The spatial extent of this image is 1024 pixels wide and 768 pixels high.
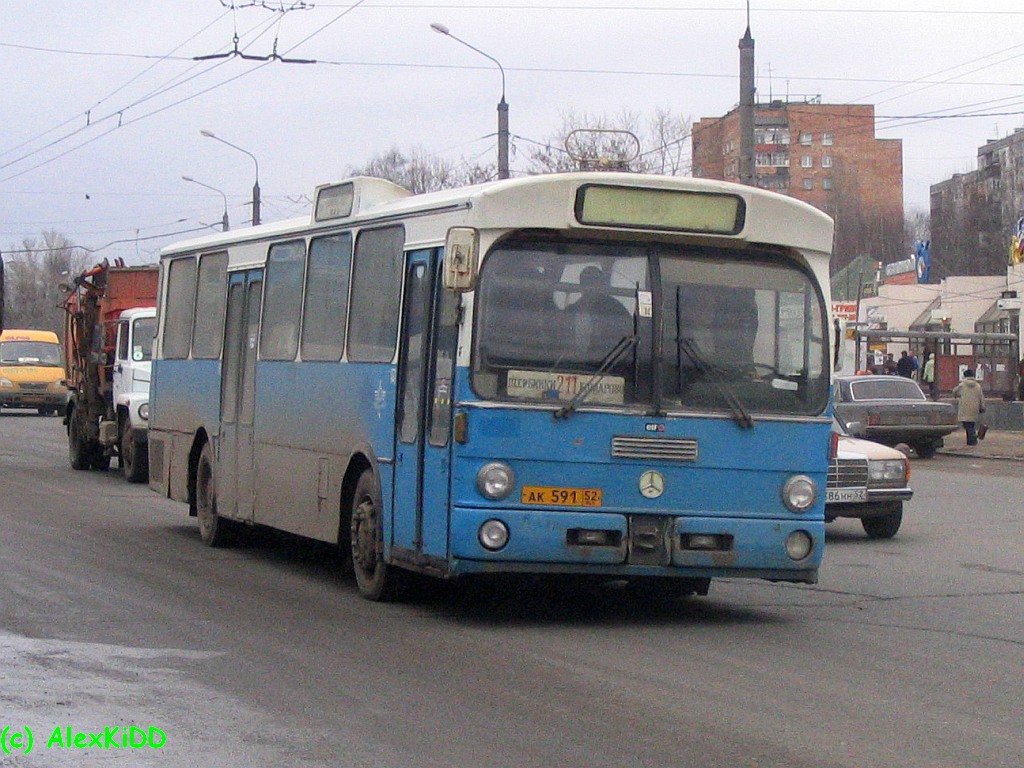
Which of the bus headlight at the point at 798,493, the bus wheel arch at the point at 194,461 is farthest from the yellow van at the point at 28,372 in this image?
the bus headlight at the point at 798,493

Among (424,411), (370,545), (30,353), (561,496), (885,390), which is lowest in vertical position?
(370,545)

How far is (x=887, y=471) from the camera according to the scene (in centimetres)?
1666

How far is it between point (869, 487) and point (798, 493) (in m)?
6.72

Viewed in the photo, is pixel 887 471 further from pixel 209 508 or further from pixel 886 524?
pixel 209 508

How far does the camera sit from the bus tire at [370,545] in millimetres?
10719

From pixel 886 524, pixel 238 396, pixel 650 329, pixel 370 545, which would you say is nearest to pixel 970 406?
pixel 886 524

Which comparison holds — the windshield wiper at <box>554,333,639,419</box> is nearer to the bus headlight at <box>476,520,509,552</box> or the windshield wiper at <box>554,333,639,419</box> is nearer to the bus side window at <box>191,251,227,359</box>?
→ the bus headlight at <box>476,520,509,552</box>

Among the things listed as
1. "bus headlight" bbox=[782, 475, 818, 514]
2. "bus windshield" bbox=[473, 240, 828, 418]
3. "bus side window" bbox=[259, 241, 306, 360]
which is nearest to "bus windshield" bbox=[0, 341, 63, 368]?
"bus side window" bbox=[259, 241, 306, 360]

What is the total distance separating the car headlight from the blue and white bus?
662 centimetres

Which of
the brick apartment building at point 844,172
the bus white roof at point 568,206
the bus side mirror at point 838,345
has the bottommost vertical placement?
the bus side mirror at point 838,345

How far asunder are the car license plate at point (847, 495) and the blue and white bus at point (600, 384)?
6.29m

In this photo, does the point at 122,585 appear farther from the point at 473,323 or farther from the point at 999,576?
the point at 999,576

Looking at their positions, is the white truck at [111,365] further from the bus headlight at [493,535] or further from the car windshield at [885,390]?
the bus headlight at [493,535]

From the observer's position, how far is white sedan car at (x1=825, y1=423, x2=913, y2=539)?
16.4 metres
